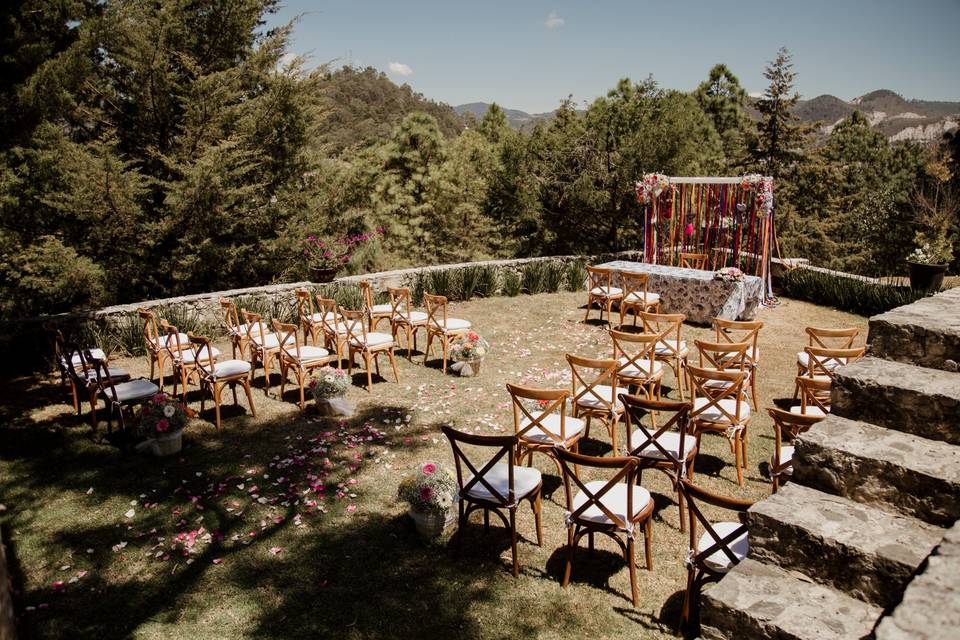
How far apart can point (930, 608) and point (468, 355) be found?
6267 mm

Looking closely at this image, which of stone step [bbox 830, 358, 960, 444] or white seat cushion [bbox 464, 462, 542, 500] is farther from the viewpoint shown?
white seat cushion [bbox 464, 462, 542, 500]

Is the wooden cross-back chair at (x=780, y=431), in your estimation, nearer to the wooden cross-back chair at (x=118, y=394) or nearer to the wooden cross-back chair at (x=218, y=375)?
the wooden cross-back chair at (x=218, y=375)

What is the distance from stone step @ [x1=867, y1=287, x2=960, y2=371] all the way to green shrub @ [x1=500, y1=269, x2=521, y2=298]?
923 centimetres

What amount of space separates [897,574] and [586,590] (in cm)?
194

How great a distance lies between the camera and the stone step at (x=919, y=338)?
11.1 ft

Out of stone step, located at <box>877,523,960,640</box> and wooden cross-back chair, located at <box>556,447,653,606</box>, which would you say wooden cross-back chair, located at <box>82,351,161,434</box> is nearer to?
wooden cross-back chair, located at <box>556,447,653,606</box>

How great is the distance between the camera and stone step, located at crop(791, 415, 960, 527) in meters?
2.64

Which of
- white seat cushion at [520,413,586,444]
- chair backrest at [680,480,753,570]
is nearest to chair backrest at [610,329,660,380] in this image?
white seat cushion at [520,413,586,444]

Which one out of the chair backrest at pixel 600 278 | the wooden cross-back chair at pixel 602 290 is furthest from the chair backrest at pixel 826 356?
the chair backrest at pixel 600 278

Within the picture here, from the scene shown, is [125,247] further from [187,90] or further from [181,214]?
[187,90]

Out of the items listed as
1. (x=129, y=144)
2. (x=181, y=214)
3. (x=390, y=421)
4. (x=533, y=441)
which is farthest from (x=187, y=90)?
(x=533, y=441)

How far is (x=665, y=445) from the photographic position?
4660mm

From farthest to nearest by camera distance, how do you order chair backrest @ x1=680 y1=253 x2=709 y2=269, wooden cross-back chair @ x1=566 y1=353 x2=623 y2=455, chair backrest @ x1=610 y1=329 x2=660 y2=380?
chair backrest @ x1=680 y1=253 x2=709 y2=269 < chair backrest @ x1=610 y1=329 x2=660 y2=380 < wooden cross-back chair @ x1=566 y1=353 x2=623 y2=455

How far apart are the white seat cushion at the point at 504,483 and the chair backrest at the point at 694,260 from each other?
957 centimetres
